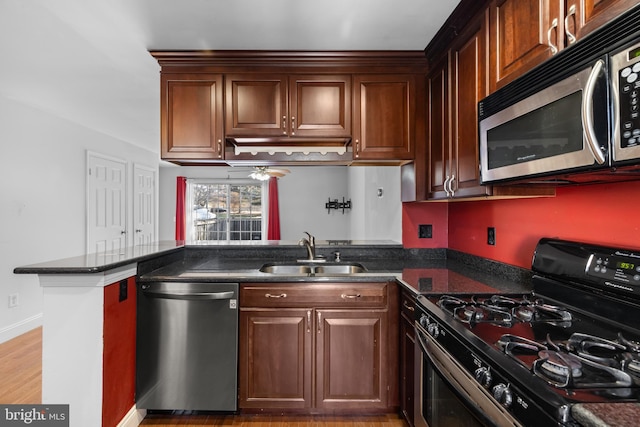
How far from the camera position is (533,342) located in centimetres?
103

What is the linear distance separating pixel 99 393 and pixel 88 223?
11.3 feet

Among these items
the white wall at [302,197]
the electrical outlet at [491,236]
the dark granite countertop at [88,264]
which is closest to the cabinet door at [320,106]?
the electrical outlet at [491,236]

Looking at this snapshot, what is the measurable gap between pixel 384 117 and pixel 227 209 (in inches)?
203

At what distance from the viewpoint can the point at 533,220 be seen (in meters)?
1.77

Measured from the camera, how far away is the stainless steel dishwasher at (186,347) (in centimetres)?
201

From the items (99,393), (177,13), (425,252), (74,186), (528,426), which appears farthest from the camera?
(74,186)

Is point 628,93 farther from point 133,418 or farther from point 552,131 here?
point 133,418

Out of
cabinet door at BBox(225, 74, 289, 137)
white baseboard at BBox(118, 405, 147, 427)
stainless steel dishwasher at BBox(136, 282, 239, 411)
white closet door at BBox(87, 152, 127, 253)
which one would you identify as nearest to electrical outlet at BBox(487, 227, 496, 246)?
cabinet door at BBox(225, 74, 289, 137)

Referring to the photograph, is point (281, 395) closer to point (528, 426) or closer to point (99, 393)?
point (99, 393)

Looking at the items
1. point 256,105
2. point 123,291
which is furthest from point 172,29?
point 123,291

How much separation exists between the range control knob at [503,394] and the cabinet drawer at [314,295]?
1.11m

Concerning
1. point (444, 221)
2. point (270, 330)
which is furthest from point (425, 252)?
point (270, 330)

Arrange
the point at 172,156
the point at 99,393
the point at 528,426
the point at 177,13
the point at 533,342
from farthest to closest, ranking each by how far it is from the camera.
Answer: the point at 172,156 < the point at 177,13 < the point at 99,393 < the point at 533,342 < the point at 528,426

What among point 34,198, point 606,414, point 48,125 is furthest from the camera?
point 48,125
